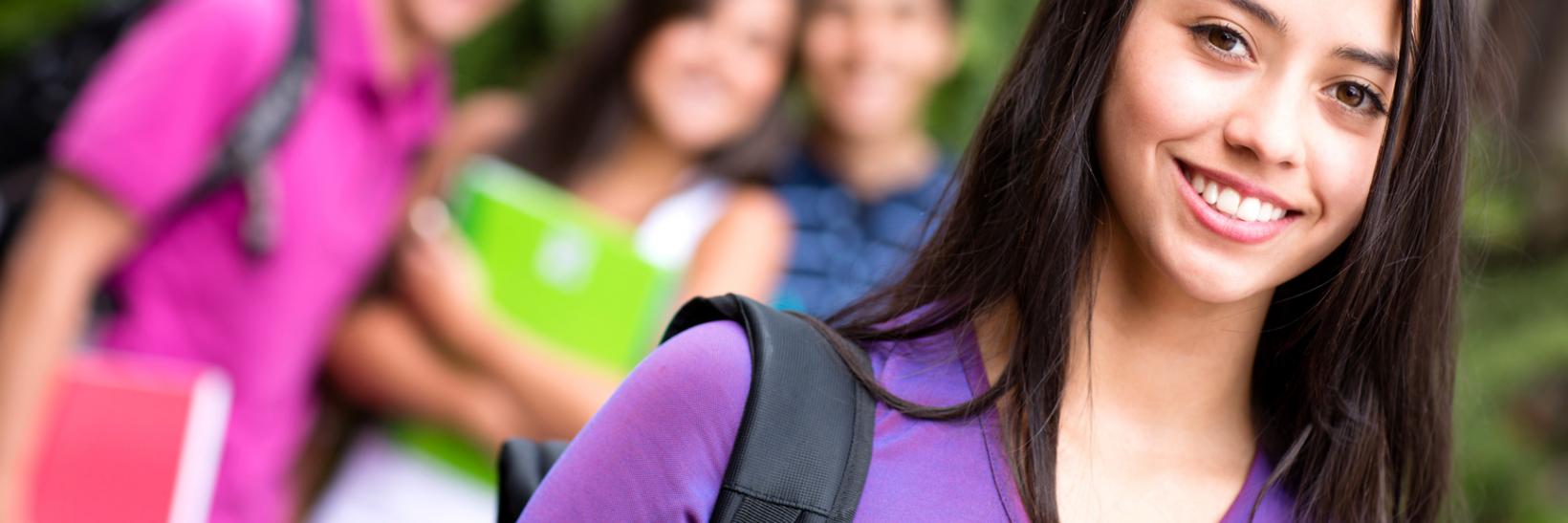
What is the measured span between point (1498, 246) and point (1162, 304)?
4387 mm

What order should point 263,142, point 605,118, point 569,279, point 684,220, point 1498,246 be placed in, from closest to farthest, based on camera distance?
point 263,142 < point 569,279 < point 684,220 < point 605,118 < point 1498,246

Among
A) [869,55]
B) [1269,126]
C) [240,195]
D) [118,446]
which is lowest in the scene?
[118,446]

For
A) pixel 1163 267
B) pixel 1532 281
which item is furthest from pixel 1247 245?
pixel 1532 281

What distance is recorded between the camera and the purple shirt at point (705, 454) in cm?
157

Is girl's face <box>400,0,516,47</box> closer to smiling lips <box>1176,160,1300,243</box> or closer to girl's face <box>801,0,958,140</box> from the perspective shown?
girl's face <box>801,0,958,140</box>

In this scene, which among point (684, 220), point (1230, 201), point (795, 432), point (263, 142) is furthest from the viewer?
point (684, 220)

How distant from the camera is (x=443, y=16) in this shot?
3.51 meters

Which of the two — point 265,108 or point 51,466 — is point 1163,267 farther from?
point 51,466

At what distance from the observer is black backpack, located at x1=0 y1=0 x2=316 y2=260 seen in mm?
2984

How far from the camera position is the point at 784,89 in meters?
3.89

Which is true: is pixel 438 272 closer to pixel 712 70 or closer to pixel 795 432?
pixel 712 70

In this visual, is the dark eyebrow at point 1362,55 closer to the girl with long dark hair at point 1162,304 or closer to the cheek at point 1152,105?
the girl with long dark hair at point 1162,304

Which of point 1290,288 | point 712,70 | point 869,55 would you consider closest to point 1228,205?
point 1290,288

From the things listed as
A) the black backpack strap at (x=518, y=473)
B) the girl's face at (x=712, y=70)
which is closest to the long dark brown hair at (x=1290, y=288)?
the black backpack strap at (x=518, y=473)
